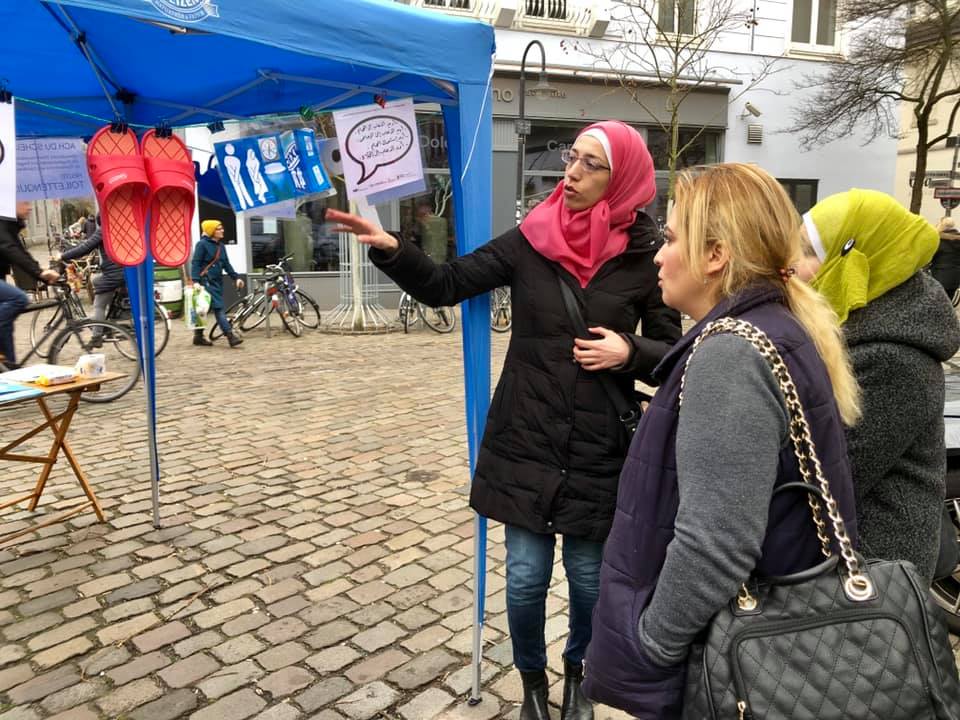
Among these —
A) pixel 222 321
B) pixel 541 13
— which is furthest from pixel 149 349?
pixel 541 13

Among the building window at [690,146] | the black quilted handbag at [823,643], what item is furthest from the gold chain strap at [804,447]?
the building window at [690,146]

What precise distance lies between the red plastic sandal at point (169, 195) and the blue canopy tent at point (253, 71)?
1.37 feet

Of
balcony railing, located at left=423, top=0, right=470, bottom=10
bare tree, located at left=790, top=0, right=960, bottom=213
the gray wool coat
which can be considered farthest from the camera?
bare tree, located at left=790, top=0, right=960, bottom=213

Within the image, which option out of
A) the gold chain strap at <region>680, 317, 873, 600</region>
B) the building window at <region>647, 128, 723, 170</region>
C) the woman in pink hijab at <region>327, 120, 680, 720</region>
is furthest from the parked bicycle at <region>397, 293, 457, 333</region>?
the gold chain strap at <region>680, 317, 873, 600</region>

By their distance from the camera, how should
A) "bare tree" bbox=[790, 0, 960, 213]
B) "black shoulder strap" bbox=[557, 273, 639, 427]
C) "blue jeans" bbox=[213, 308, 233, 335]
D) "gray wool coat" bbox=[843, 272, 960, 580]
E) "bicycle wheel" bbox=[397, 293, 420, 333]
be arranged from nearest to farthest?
1. "gray wool coat" bbox=[843, 272, 960, 580]
2. "black shoulder strap" bbox=[557, 273, 639, 427]
3. "blue jeans" bbox=[213, 308, 233, 335]
4. "bicycle wheel" bbox=[397, 293, 420, 333]
5. "bare tree" bbox=[790, 0, 960, 213]

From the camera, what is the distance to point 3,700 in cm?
275

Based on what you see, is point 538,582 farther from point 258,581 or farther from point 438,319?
point 438,319

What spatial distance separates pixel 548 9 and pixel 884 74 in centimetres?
781

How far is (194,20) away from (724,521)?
6.68 feet

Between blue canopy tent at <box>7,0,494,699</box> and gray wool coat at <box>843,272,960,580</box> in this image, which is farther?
blue canopy tent at <box>7,0,494,699</box>

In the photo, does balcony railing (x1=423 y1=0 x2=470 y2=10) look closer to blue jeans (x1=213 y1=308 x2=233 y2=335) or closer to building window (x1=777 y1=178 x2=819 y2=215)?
blue jeans (x1=213 y1=308 x2=233 y2=335)

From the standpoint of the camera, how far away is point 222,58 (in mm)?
3438

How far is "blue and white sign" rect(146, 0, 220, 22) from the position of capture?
215 cm

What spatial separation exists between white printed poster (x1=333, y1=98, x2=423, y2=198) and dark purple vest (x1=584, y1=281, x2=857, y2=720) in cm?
157
